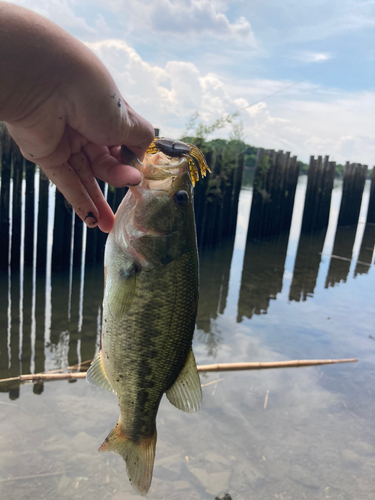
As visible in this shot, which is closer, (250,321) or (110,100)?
(110,100)

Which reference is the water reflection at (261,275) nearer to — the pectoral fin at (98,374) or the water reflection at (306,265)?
the water reflection at (306,265)

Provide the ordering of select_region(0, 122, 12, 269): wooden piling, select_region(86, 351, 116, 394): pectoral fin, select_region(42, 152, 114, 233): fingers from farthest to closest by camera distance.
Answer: select_region(0, 122, 12, 269): wooden piling
select_region(42, 152, 114, 233): fingers
select_region(86, 351, 116, 394): pectoral fin

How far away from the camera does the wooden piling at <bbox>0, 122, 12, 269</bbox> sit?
7.26 metres

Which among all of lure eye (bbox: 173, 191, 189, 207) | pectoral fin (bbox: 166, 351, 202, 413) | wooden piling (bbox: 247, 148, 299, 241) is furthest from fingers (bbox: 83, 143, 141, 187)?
wooden piling (bbox: 247, 148, 299, 241)

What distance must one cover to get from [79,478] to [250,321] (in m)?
4.17

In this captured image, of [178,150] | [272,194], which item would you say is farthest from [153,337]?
[272,194]

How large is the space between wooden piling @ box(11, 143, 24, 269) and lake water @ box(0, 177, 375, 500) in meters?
0.46

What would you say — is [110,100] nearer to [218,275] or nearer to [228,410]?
[228,410]

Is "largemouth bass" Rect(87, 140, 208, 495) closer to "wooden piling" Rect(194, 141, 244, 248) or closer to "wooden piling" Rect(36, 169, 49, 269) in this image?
"wooden piling" Rect(36, 169, 49, 269)

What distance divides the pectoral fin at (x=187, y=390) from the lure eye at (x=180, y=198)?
0.82m

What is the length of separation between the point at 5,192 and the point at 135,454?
660cm

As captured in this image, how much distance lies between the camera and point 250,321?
7059 millimetres

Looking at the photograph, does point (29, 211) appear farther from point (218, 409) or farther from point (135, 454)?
point (135, 454)

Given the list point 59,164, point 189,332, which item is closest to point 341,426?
point 189,332
